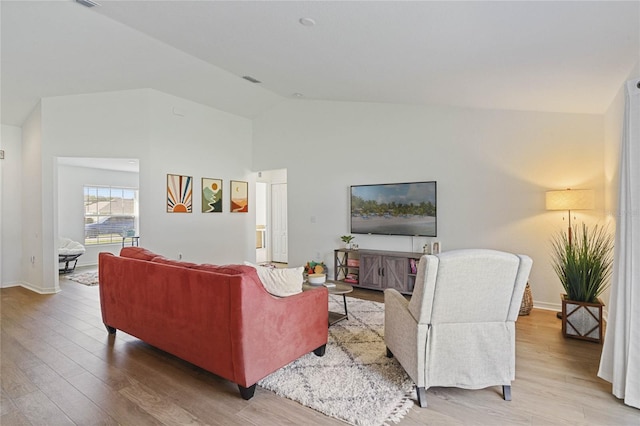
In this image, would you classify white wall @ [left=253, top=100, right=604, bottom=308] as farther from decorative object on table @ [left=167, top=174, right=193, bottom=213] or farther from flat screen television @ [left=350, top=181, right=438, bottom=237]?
decorative object on table @ [left=167, top=174, right=193, bottom=213]

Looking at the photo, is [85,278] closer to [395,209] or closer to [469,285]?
[395,209]

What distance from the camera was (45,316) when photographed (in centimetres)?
411

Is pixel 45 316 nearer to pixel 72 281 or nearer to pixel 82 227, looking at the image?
pixel 72 281

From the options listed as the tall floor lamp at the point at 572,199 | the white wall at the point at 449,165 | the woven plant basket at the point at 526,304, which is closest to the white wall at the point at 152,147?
the white wall at the point at 449,165

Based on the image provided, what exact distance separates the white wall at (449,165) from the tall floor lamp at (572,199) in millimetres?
350

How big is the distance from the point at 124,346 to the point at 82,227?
20.4 feet

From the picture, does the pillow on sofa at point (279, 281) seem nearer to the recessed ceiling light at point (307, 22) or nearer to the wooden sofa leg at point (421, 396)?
the wooden sofa leg at point (421, 396)

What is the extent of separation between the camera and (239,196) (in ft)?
23.5

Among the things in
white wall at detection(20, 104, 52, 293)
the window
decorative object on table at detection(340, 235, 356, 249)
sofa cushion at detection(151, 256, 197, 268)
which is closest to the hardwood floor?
sofa cushion at detection(151, 256, 197, 268)

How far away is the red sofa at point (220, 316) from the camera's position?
2215mm

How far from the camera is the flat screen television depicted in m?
5.10

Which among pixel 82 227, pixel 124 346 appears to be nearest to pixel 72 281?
pixel 82 227

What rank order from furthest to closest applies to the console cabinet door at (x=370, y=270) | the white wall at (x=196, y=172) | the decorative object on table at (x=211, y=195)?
1. the decorative object on table at (x=211, y=195)
2. the white wall at (x=196, y=172)
3. the console cabinet door at (x=370, y=270)

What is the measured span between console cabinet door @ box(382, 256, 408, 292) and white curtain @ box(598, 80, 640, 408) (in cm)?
275
